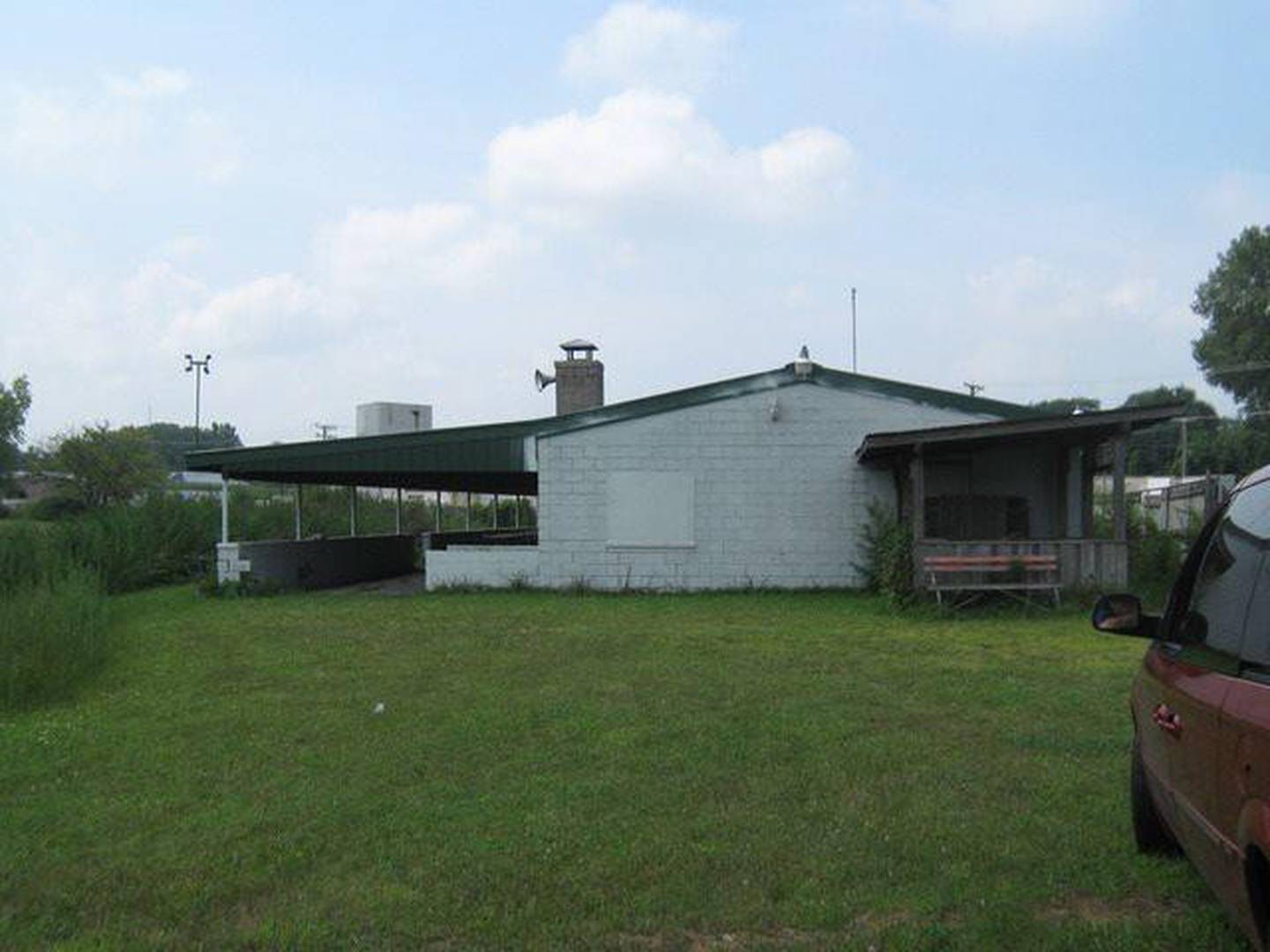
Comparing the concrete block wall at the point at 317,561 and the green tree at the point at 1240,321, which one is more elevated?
the green tree at the point at 1240,321

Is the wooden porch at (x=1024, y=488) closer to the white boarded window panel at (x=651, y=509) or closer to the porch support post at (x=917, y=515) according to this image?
the porch support post at (x=917, y=515)

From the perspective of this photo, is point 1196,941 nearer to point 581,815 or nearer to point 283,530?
point 581,815

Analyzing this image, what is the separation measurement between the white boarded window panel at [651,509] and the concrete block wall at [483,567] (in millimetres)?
1458

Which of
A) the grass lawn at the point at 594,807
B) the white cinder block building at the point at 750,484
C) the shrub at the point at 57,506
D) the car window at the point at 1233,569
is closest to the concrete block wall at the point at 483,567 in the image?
the white cinder block building at the point at 750,484

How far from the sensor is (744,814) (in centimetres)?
560

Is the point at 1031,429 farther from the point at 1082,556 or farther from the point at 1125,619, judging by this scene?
the point at 1125,619

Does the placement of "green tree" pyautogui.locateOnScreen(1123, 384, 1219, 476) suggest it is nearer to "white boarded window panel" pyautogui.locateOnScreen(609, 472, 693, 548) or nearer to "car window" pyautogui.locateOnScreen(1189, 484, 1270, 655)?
"white boarded window panel" pyautogui.locateOnScreen(609, 472, 693, 548)

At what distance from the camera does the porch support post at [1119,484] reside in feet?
50.8

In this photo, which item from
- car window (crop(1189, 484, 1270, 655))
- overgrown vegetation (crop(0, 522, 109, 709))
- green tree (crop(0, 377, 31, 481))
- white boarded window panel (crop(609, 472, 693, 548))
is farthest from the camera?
green tree (crop(0, 377, 31, 481))

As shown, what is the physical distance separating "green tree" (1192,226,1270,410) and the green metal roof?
187 feet

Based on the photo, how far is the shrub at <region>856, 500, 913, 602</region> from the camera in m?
15.5

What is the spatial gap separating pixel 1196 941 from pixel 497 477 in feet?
71.4

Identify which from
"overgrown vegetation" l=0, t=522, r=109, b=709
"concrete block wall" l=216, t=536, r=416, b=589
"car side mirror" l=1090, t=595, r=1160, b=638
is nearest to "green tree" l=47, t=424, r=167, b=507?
"concrete block wall" l=216, t=536, r=416, b=589

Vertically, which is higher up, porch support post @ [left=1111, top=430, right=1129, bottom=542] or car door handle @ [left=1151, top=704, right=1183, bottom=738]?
porch support post @ [left=1111, top=430, right=1129, bottom=542]
